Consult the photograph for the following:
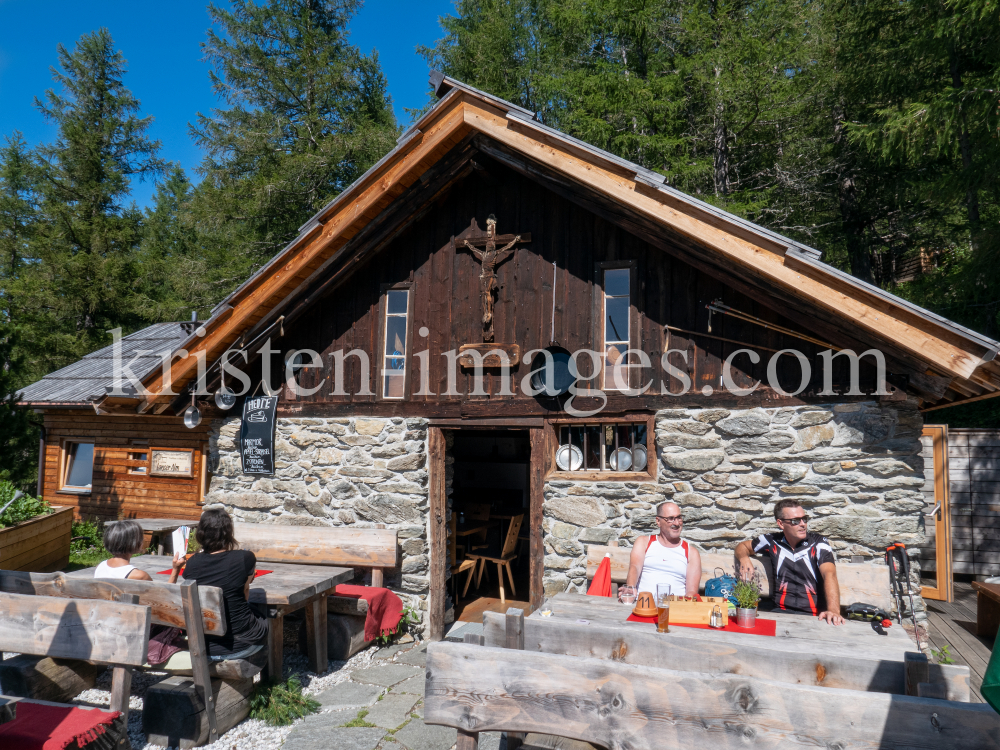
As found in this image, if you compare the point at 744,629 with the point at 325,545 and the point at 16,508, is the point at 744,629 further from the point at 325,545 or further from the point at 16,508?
the point at 16,508

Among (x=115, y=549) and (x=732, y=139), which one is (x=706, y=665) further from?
(x=732, y=139)

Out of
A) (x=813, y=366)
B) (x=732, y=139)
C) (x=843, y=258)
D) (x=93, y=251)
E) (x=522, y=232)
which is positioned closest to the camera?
(x=813, y=366)

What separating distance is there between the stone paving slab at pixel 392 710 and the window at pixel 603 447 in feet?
8.15

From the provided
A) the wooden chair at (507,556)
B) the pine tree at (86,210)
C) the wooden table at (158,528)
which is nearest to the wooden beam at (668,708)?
the wooden chair at (507,556)

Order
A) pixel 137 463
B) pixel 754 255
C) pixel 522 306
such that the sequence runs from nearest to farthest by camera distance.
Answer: pixel 754 255
pixel 522 306
pixel 137 463

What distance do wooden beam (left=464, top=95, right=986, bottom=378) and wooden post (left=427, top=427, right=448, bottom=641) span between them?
9.89 feet

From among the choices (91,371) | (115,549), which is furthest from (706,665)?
(91,371)

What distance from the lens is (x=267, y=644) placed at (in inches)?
186

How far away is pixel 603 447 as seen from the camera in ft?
20.3

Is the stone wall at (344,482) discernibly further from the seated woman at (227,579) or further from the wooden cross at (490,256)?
the seated woman at (227,579)

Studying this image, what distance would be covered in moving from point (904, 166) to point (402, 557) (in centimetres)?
1323

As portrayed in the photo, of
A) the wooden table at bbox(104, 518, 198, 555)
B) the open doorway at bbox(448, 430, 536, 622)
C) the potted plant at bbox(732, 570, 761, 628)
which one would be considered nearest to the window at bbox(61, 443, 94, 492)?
the wooden table at bbox(104, 518, 198, 555)

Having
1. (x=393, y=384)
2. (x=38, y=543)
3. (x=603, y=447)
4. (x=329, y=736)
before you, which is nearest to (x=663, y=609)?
(x=329, y=736)

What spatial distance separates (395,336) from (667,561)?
150 inches
